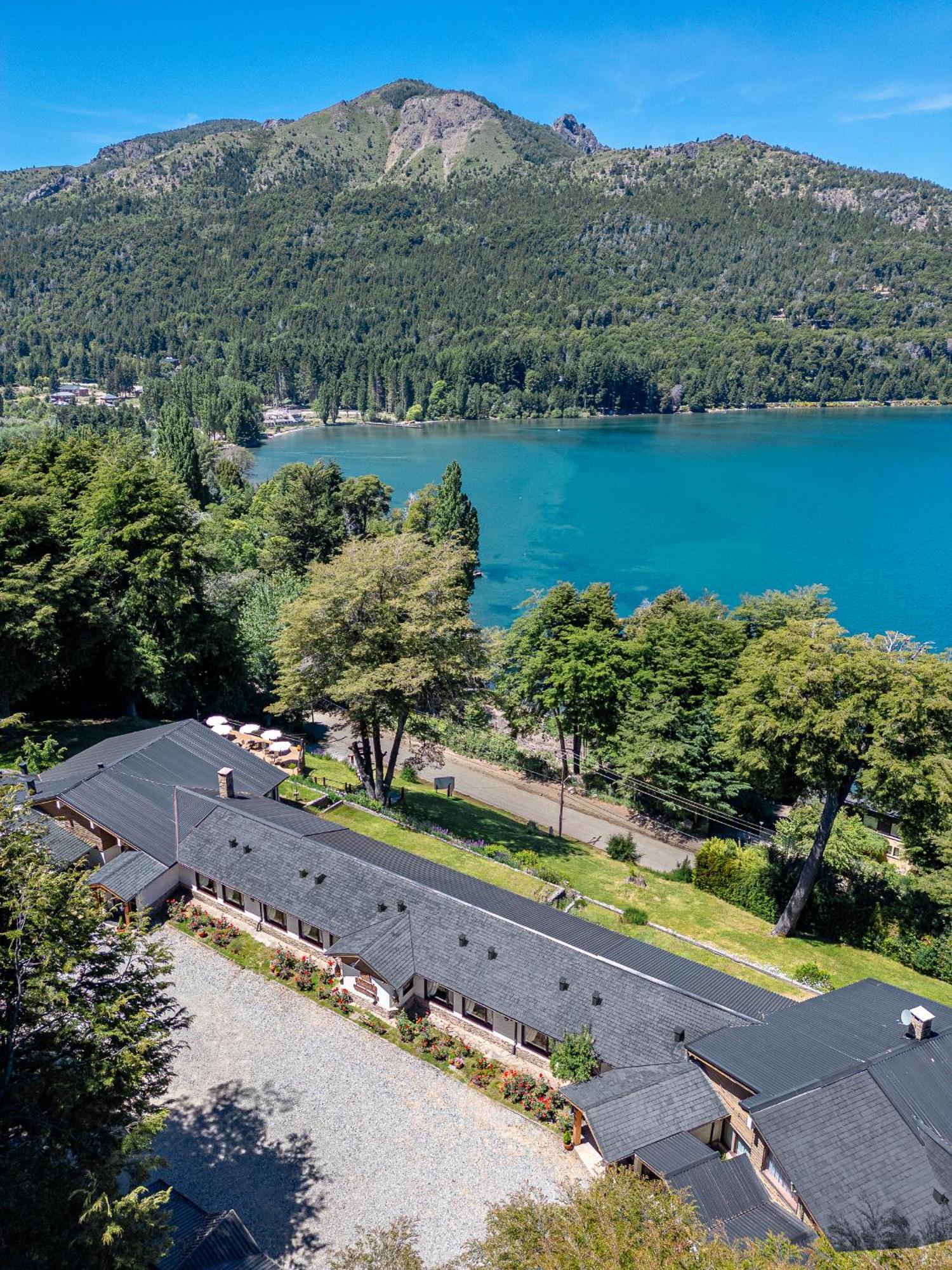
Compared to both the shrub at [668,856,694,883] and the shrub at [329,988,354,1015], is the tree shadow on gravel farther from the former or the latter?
the shrub at [668,856,694,883]

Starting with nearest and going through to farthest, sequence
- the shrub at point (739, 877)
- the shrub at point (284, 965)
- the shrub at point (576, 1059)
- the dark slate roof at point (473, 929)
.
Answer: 1. the shrub at point (576, 1059)
2. the dark slate roof at point (473, 929)
3. the shrub at point (284, 965)
4. the shrub at point (739, 877)

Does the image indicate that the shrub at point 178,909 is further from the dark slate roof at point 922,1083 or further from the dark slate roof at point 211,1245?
the dark slate roof at point 922,1083

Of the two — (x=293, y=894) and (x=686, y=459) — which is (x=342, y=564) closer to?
(x=293, y=894)

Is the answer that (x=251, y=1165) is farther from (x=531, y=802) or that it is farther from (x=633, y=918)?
(x=531, y=802)

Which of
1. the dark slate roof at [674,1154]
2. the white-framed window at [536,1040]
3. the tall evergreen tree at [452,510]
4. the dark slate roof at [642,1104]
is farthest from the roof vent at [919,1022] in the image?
the tall evergreen tree at [452,510]

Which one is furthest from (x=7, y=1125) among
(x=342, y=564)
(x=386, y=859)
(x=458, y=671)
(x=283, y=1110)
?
(x=342, y=564)

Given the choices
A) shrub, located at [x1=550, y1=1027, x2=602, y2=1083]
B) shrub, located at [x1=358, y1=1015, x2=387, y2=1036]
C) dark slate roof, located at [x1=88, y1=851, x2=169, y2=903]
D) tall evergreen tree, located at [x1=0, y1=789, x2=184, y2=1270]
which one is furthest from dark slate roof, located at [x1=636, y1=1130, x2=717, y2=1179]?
dark slate roof, located at [x1=88, y1=851, x2=169, y2=903]
